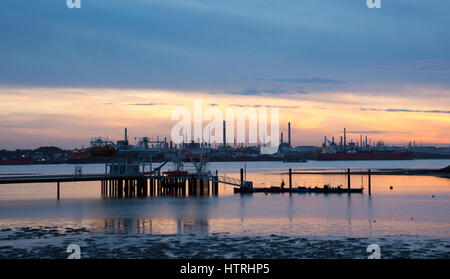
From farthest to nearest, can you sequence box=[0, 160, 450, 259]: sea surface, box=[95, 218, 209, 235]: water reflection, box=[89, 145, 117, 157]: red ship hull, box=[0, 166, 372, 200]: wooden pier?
1. box=[89, 145, 117, 157]: red ship hull
2. box=[0, 166, 372, 200]: wooden pier
3. box=[95, 218, 209, 235]: water reflection
4. box=[0, 160, 450, 259]: sea surface

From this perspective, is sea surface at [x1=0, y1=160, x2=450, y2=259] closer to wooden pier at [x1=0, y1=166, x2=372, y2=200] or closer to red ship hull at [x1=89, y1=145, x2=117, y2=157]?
wooden pier at [x1=0, y1=166, x2=372, y2=200]

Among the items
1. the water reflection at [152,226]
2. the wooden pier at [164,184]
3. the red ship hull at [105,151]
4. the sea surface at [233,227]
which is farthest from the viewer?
the red ship hull at [105,151]

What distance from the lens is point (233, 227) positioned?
131 feet

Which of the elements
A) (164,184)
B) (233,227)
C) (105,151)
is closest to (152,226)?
(233,227)

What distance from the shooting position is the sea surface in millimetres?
28438

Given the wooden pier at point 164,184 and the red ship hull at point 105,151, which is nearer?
the wooden pier at point 164,184

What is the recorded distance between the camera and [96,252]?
28.4 meters

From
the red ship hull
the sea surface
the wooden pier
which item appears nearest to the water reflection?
the sea surface

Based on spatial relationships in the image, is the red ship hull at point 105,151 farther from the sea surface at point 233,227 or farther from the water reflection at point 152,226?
the water reflection at point 152,226

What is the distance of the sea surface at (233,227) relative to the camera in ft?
93.3

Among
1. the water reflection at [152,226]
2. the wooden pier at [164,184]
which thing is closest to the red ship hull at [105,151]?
the wooden pier at [164,184]
